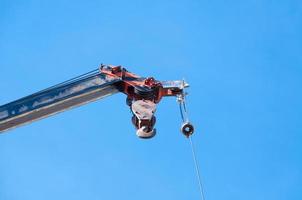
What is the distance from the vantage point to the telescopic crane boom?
20297 millimetres

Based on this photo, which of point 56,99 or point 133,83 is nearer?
point 56,99

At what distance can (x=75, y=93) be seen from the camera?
2102 cm

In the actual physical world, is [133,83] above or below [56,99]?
above

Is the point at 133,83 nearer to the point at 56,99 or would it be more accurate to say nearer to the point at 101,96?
the point at 101,96

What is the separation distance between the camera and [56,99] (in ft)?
68.2

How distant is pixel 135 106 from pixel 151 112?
501 millimetres

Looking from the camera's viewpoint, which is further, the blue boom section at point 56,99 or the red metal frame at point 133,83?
the red metal frame at point 133,83

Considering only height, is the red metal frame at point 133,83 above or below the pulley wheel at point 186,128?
above

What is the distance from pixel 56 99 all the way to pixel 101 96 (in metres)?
1.43

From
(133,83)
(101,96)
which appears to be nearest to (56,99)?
(101,96)

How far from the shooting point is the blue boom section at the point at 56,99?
67.2ft

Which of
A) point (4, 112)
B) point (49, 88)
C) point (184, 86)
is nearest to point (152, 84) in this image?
point (184, 86)

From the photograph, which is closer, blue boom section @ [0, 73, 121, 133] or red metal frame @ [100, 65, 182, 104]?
blue boom section @ [0, 73, 121, 133]

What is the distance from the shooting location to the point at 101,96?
21453mm
